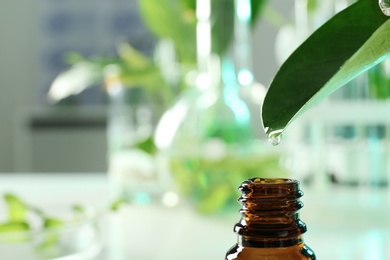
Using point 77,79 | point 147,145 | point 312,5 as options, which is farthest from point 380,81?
point 77,79

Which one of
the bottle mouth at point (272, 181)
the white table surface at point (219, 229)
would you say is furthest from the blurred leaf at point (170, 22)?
the bottle mouth at point (272, 181)

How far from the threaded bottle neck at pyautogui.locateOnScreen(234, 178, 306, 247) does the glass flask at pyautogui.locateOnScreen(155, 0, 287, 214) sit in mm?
431

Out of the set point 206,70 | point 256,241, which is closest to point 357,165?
point 206,70

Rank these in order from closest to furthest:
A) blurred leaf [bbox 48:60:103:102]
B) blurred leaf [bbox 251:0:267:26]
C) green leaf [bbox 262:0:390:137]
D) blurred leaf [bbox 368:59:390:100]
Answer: green leaf [bbox 262:0:390:137], blurred leaf [bbox 368:59:390:100], blurred leaf [bbox 251:0:267:26], blurred leaf [bbox 48:60:103:102]

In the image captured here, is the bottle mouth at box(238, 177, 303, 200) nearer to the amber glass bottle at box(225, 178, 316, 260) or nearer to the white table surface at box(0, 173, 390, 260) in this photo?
the amber glass bottle at box(225, 178, 316, 260)

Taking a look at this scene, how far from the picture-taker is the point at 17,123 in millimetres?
3428

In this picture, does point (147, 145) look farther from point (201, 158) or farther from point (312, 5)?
point (312, 5)

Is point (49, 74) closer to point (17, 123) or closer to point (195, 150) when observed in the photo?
point (17, 123)

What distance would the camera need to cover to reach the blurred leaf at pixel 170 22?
94 centimetres

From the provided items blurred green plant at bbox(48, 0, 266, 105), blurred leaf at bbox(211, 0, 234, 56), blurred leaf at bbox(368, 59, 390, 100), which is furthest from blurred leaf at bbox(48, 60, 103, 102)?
blurred leaf at bbox(368, 59, 390, 100)

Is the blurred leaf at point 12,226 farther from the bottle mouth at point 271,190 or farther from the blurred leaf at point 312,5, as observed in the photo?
the blurred leaf at point 312,5

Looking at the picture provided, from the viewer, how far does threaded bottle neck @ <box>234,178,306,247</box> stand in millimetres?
292

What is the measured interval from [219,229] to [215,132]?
15cm

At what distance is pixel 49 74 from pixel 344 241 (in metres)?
2.99
